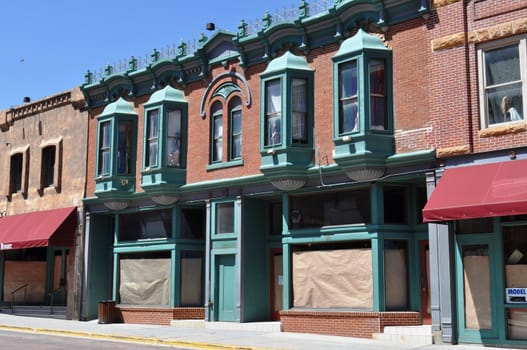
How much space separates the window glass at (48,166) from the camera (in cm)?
2948

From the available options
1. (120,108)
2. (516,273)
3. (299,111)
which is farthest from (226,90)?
(516,273)

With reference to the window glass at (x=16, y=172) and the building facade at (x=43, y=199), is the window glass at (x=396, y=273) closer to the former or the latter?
the building facade at (x=43, y=199)

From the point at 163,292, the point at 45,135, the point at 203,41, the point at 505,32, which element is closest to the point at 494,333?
the point at 505,32

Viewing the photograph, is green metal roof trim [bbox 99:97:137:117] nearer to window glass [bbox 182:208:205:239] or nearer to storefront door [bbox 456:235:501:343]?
window glass [bbox 182:208:205:239]

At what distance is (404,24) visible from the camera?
1838 cm

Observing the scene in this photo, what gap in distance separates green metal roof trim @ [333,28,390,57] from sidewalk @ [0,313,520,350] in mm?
7516

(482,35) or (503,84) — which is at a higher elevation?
(482,35)

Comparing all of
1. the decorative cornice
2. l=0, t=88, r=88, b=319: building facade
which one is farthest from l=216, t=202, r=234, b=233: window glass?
the decorative cornice

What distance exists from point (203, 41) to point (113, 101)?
506cm

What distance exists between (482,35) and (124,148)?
1376cm

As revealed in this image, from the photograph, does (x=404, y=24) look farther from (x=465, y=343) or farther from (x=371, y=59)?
(x=465, y=343)

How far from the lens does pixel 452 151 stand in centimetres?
1680

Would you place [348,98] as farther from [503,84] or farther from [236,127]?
[236,127]

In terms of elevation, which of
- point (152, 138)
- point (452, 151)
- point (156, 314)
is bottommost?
point (156, 314)
